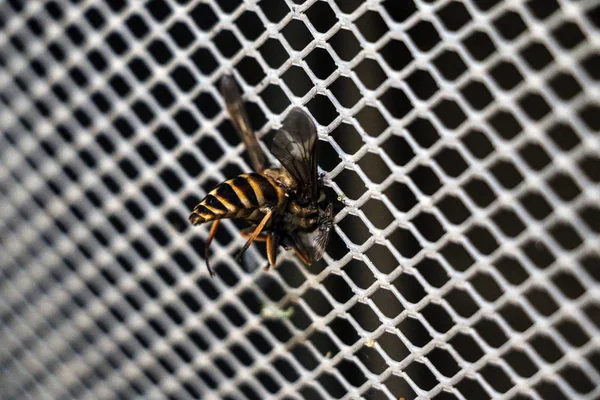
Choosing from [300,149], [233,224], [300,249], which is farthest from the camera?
[233,224]

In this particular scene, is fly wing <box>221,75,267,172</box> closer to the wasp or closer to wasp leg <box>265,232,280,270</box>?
the wasp

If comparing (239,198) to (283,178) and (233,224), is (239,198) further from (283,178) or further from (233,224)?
(233,224)

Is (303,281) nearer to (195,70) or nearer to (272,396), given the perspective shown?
(272,396)

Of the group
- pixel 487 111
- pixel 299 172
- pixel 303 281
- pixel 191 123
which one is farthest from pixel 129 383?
pixel 487 111

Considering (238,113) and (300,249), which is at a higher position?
(238,113)

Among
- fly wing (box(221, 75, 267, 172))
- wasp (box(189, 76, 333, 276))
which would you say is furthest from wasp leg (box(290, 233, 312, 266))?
fly wing (box(221, 75, 267, 172))

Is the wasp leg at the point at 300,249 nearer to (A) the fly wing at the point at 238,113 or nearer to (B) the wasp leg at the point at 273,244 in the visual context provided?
(B) the wasp leg at the point at 273,244

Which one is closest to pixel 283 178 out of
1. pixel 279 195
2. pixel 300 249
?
pixel 279 195
